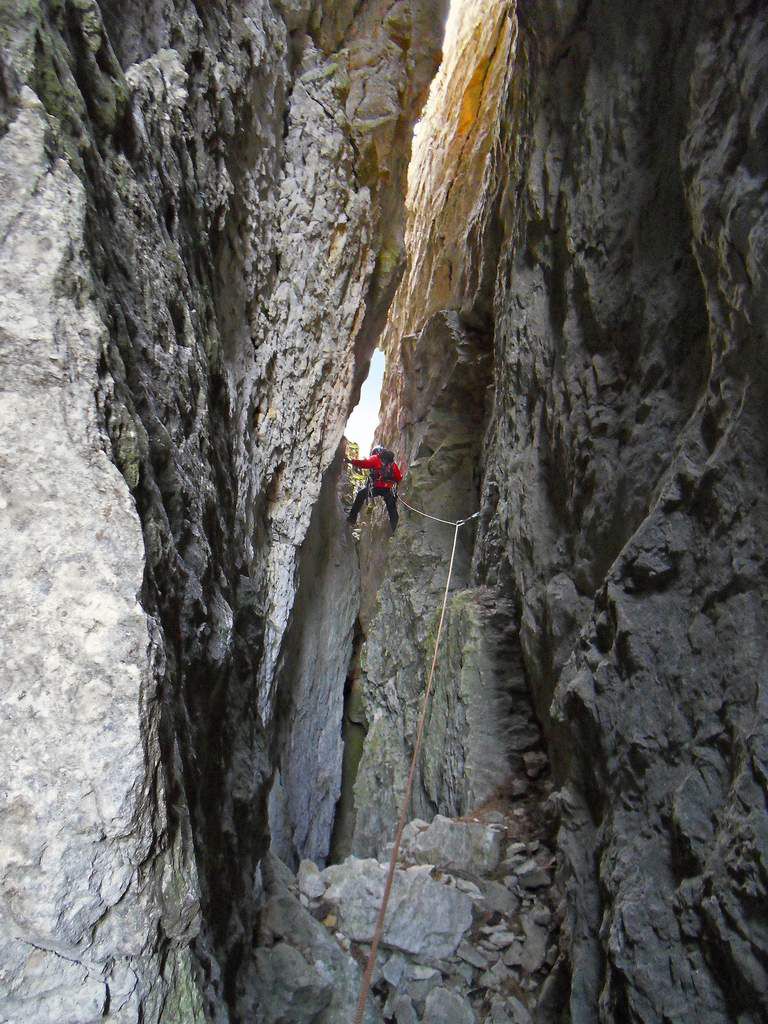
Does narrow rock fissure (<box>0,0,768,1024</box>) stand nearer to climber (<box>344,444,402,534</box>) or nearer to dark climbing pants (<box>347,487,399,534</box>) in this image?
climber (<box>344,444,402,534</box>)

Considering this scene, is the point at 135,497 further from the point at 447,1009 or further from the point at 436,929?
the point at 436,929

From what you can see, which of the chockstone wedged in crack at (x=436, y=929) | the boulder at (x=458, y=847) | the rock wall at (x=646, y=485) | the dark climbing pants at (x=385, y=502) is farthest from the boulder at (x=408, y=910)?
the dark climbing pants at (x=385, y=502)

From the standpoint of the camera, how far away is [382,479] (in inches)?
472

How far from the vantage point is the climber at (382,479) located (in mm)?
11867

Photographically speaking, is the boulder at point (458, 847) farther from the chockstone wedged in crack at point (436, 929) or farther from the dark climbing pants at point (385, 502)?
the dark climbing pants at point (385, 502)

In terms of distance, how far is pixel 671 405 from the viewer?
3551 millimetres

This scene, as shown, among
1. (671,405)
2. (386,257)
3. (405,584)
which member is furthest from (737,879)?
(405,584)

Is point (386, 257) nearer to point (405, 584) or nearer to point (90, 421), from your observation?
point (405, 584)

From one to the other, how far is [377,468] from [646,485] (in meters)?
8.51

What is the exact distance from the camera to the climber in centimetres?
1187

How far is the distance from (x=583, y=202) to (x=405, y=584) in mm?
7909

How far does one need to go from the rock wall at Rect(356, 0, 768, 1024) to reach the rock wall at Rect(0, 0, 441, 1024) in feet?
6.10

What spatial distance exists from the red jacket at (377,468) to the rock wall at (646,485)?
5.23m

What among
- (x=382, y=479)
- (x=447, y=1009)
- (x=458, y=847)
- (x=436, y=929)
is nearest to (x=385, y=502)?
(x=382, y=479)
